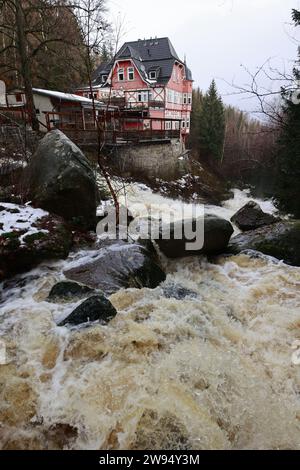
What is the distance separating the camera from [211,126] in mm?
31188

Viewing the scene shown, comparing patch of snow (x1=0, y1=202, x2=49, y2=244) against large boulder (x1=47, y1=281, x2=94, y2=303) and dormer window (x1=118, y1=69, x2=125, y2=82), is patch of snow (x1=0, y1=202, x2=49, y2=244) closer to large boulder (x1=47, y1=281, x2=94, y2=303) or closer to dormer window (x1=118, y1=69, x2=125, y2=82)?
large boulder (x1=47, y1=281, x2=94, y2=303)

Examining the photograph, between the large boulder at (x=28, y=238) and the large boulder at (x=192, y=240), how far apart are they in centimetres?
199

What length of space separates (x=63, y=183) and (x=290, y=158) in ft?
20.0

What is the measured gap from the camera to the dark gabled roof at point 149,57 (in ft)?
83.2

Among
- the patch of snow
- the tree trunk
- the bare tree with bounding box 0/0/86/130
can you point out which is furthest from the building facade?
the patch of snow

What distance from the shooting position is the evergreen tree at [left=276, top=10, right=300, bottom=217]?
24.9ft

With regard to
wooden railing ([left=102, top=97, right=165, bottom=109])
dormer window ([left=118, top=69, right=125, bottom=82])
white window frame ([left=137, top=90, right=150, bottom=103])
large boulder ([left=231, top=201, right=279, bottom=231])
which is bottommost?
large boulder ([left=231, top=201, right=279, bottom=231])

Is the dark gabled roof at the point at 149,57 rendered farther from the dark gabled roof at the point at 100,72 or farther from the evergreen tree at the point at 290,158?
the evergreen tree at the point at 290,158

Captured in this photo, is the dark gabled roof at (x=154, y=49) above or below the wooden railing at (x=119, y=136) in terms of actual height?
above

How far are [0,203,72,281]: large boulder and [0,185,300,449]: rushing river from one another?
0.43 m

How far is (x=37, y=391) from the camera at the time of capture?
2.87 metres

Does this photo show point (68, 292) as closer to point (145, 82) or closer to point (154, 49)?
point (145, 82)

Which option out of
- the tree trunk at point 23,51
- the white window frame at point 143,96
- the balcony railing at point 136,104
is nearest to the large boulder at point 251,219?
the tree trunk at point 23,51

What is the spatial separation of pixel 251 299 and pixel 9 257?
4.05 metres
